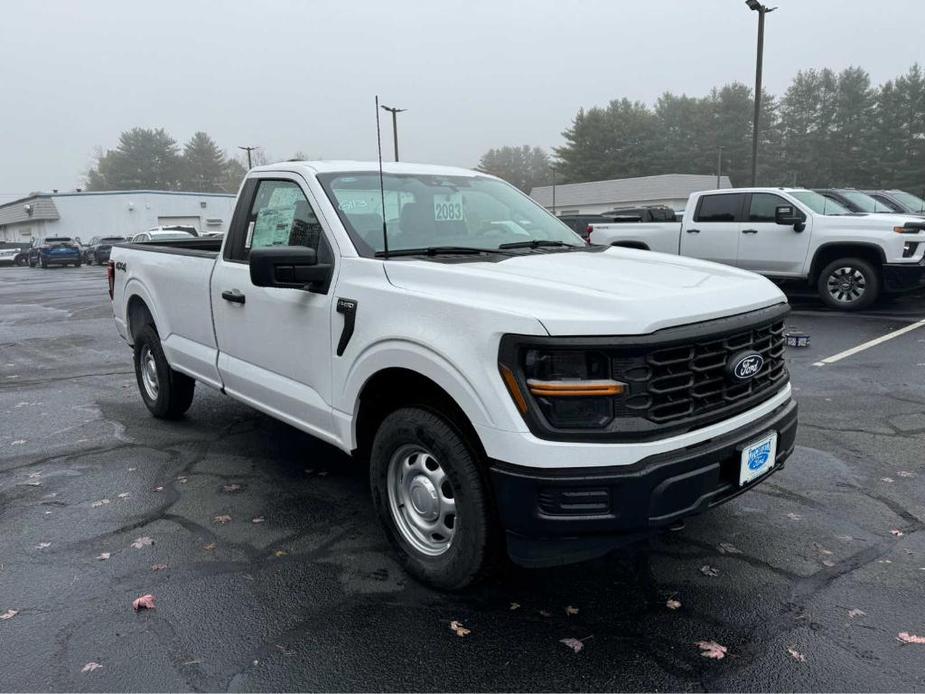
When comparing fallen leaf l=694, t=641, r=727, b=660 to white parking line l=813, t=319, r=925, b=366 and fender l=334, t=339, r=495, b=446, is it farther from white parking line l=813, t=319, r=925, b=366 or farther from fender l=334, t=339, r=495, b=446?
white parking line l=813, t=319, r=925, b=366

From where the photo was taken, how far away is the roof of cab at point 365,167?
413 centimetres

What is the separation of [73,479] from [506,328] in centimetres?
362

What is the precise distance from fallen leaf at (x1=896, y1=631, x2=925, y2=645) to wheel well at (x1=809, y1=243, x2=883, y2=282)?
936cm

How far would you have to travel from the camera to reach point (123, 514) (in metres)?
4.19

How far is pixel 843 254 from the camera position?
11062mm

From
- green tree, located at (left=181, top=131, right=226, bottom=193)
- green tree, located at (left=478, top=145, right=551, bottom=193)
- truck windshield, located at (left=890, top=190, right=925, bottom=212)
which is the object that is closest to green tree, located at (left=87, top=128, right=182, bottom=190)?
green tree, located at (left=181, top=131, right=226, bottom=193)

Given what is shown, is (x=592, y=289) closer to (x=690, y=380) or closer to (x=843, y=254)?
(x=690, y=380)

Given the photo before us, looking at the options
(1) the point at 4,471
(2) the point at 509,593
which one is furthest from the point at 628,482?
(1) the point at 4,471

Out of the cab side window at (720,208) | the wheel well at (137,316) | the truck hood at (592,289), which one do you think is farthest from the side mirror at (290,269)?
the cab side window at (720,208)

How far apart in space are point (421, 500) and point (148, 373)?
13.0ft

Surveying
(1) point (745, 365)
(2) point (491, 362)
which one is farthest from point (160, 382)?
(1) point (745, 365)

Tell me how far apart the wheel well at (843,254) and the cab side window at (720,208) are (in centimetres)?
148

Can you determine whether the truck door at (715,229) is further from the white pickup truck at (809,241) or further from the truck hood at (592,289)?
the truck hood at (592,289)

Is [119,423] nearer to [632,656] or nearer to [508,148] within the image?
[632,656]
